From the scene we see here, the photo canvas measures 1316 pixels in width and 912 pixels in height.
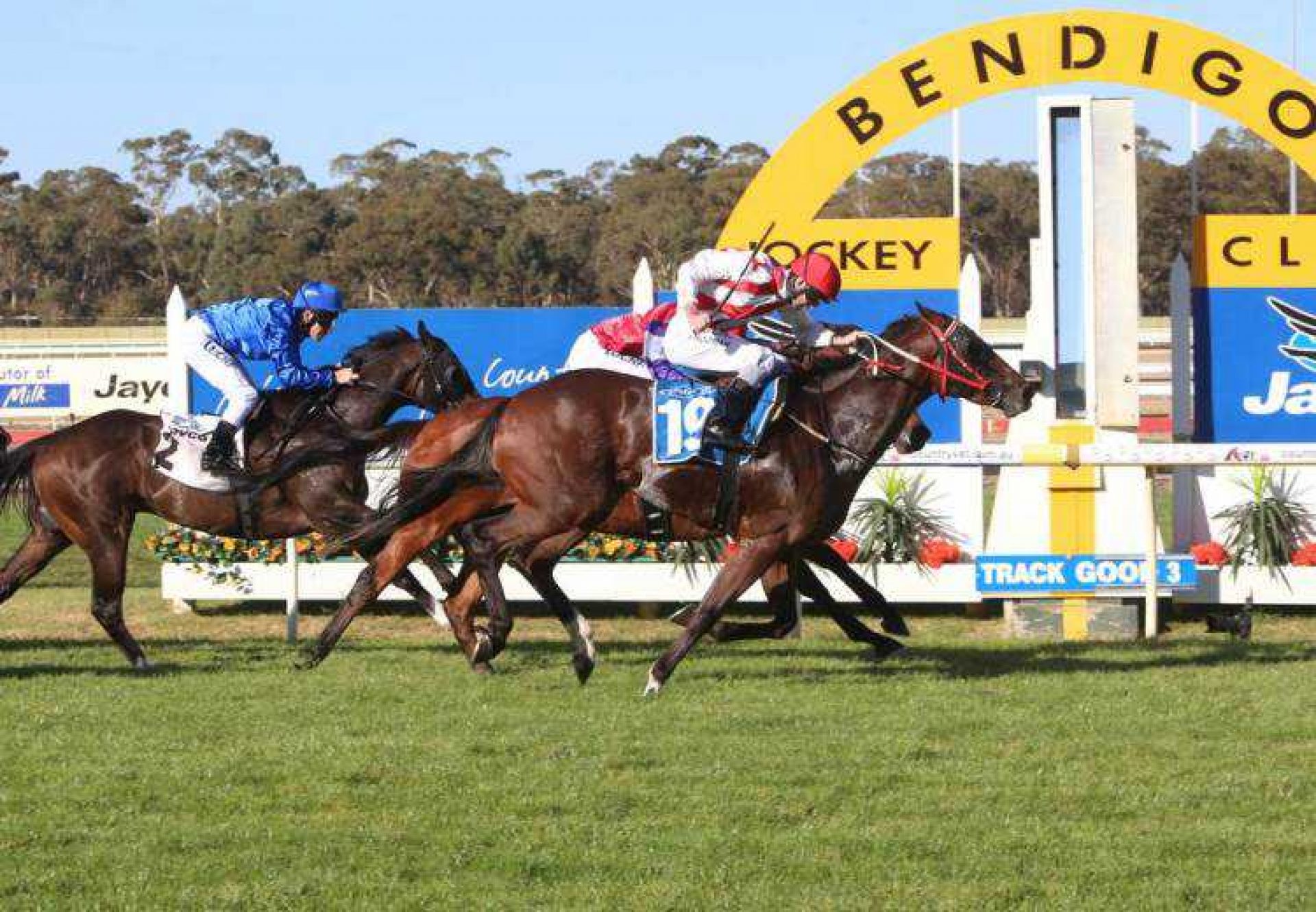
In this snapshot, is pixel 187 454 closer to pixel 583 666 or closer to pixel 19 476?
pixel 19 476

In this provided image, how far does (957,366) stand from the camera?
8.51 meters

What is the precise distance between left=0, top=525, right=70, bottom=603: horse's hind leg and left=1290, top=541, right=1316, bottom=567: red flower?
677 cm

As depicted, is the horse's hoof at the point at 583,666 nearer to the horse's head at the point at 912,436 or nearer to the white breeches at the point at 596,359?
the horse's head at the point at 912,436

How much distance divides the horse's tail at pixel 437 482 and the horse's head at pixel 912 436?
70.6 inches

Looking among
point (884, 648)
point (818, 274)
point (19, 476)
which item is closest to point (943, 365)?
point (818, 274)

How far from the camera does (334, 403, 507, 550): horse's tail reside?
853cm

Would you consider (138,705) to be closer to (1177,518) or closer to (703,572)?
(703,572)

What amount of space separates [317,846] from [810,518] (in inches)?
132

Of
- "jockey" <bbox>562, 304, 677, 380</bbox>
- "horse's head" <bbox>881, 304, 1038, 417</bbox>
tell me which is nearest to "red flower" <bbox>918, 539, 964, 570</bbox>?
"jockey" <bbox>562, 304, 677, 380</bbox>

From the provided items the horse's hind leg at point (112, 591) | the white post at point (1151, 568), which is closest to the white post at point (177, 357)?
the horse's hind leg at point (112, 591)

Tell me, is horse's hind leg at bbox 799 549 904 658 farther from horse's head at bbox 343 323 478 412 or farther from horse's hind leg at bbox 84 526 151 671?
horse's hind leg at bbox 84 526 151 671

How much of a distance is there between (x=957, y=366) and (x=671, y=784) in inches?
120

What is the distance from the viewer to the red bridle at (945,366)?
848 centimetres

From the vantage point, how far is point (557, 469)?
8.28m
